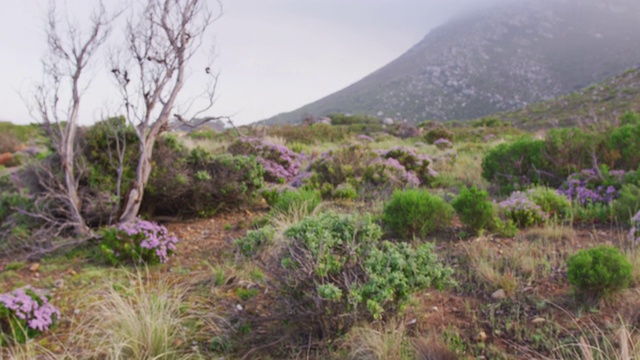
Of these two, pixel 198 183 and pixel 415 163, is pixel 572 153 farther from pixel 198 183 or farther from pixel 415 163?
pixel 198 183

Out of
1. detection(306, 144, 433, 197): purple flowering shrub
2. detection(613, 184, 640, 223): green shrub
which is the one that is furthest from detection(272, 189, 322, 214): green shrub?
detection(613, 184, 640, 223): green shrub

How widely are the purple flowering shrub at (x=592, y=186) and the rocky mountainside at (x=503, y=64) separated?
52.3 m

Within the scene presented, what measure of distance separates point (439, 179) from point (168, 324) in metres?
6.36

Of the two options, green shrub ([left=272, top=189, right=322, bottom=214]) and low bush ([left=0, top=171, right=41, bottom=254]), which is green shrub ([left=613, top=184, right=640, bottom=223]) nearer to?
green shrub ([left=272, top=189, right=322, bottom=214])

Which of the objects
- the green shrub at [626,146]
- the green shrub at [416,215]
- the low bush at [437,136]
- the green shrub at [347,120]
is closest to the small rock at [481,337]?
the green shrub at [416,215]

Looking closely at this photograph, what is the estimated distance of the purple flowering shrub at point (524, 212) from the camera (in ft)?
16.2

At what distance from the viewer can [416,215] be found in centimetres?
473

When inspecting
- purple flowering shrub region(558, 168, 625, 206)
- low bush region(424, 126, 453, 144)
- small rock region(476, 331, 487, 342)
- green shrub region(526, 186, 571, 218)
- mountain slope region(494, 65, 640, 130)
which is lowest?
mountain slope region(494, 65, 640, 130)

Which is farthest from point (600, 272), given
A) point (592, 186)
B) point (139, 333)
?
point (592, 186)

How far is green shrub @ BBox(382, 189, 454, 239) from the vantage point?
4.75 m

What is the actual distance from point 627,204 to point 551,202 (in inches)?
30.1

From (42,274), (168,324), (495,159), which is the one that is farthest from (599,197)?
(42,274)

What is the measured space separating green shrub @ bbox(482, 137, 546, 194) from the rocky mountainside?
5097 cm

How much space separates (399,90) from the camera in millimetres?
70688
